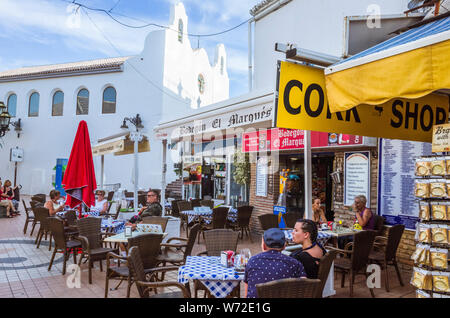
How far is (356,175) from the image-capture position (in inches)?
289

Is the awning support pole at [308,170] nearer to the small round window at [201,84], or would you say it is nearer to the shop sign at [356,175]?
the shop sign at [356,175]

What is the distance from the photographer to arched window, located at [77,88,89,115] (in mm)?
21844

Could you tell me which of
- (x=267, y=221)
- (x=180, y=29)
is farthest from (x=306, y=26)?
(x=180, y=29)

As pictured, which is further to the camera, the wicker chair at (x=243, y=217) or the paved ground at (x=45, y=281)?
the wicker chair at (x=243, y=217)

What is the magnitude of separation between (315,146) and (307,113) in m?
5.20

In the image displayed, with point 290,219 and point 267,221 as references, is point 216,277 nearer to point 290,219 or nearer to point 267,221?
point 267,221

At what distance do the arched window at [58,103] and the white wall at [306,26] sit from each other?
626 inches


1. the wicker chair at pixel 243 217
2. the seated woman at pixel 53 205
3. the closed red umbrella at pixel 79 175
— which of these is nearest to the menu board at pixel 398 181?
the wicker chair at pixel 243 217

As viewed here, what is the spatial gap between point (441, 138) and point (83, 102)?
21.9m

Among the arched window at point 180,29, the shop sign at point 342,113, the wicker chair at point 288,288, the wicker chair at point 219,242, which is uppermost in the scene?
the arched window at point 180,29

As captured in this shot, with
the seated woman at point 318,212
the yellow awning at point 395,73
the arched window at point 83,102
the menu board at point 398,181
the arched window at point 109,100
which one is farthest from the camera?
the arched window at point 83,102

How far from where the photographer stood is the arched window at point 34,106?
2336 cm

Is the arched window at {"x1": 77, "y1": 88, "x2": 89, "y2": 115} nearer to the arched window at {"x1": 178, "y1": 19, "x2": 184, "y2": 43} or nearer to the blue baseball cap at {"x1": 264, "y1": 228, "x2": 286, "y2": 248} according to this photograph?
the arched window at {"x1": 178, "y1": 19, "x2": 184, "y2": 43}
